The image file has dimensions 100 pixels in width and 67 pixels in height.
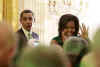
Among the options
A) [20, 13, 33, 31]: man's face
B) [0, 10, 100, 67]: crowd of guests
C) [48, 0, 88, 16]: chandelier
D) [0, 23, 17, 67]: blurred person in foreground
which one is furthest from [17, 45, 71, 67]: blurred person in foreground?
[48, 0, 88, 16]: chandelier

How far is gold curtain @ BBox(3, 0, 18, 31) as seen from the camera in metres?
6.64

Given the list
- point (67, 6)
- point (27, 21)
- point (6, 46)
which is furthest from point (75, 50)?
point (67, 6)

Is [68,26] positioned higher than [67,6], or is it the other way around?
[67,6]

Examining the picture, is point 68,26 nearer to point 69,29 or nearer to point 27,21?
point 69,29

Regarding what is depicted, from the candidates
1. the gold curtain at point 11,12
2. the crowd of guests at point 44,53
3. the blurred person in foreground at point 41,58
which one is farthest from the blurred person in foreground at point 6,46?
the gold curtain at point 11,12

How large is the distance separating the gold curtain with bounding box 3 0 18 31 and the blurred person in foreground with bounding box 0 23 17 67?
18.6 ft

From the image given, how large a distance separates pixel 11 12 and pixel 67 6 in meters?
2.22

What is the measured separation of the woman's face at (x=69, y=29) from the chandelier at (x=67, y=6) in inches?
209

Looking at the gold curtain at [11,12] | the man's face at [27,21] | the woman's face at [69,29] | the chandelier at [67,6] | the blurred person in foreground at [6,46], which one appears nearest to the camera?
the blurred person in foreground at [6,46]

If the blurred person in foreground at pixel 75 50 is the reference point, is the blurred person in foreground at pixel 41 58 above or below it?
above

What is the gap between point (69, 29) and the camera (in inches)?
106

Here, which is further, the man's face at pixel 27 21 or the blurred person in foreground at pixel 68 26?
the man's face at pixel 27 21

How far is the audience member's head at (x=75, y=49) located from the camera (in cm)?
115

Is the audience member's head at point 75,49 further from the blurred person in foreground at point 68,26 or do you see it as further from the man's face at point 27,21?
the man's face at point 27,21
